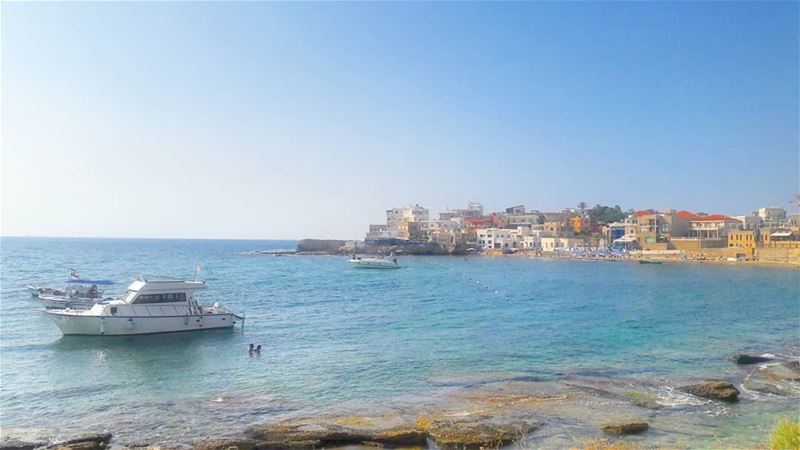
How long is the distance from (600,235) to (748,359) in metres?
121

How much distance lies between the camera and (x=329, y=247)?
481ft

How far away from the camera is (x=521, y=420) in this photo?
15.9 metres

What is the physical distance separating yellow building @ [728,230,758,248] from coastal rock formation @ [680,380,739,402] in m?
103

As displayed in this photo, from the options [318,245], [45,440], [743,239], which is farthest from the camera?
[318,245]

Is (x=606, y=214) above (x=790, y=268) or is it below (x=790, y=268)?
above

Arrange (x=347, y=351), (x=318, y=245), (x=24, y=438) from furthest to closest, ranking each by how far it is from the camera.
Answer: (x=318, y=245) → (x=347, y=351) → (x=24, y=438)

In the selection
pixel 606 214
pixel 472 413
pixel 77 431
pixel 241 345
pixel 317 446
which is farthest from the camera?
pixel 606 214

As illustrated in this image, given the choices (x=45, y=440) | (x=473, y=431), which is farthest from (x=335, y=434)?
(x=45, y=440)

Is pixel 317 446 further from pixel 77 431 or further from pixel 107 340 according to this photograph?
pixel 107 340

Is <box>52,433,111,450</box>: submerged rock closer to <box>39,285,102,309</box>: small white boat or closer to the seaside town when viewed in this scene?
<box>39,285,102,309</box>: small white boat

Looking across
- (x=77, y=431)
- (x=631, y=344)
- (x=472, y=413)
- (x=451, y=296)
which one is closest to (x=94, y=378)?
(x=77, y=431)

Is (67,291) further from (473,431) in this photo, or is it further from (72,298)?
(473,431)

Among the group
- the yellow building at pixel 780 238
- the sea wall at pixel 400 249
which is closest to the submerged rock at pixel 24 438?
the sea wall at pixel 400 249

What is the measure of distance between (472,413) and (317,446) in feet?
16.9
